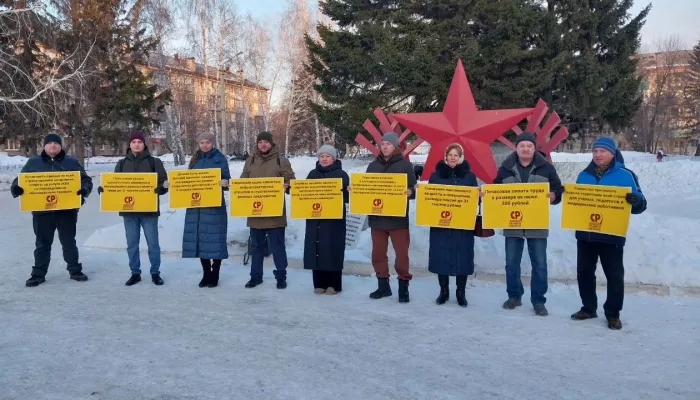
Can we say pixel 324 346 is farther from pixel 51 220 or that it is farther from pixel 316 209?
pixel 51 220

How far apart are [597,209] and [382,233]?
7.67 ft

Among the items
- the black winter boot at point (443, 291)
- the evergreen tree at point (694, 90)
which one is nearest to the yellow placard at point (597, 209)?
the black winter boot at point (443, 291)

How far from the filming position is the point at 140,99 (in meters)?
28.7

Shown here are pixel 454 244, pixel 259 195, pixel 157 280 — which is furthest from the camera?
pixel 157 280

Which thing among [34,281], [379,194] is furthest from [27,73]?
[379,194]

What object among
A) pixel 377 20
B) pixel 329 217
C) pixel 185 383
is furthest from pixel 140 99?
pixel 185 383

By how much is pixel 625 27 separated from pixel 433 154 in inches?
648

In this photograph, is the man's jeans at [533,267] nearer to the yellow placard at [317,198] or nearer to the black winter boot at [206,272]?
the yellow placard at [317,198]

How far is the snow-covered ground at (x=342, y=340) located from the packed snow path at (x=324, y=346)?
0.02 metres

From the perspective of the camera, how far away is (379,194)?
19.4ft

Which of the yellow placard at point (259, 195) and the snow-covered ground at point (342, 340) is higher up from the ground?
the yellow placard at point (259, 195)

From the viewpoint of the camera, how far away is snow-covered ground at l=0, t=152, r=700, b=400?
3598 millimetres

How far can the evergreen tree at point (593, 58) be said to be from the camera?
63.3 feet

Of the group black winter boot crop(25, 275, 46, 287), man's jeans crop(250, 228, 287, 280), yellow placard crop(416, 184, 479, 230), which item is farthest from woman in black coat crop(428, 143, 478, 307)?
black winter boot crop(25, 275, 46, 287)
